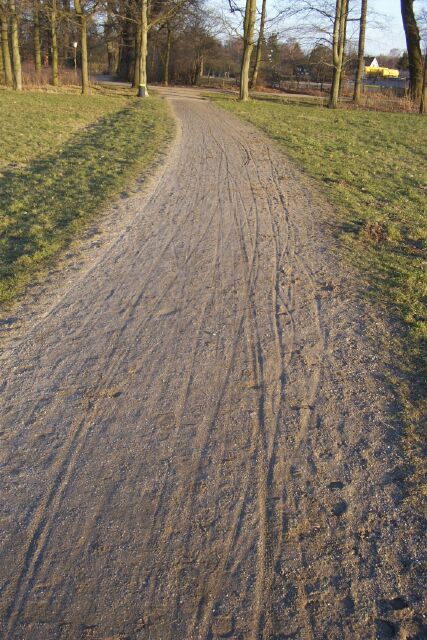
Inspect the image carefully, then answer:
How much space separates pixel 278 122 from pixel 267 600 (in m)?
19.2

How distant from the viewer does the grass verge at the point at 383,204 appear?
4.59 metres

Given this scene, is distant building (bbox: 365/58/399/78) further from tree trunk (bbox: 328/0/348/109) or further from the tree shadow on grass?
the tree shadow on grass

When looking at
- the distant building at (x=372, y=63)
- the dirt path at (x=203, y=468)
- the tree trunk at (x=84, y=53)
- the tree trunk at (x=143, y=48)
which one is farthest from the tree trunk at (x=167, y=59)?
the distant building at (x=372, y=63)

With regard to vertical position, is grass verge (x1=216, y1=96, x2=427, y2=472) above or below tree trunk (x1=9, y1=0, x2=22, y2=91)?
below

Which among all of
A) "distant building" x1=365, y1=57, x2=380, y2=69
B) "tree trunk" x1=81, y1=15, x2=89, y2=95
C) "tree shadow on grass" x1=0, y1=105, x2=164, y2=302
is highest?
"distant building" x1=365, y1=57, x2=380, y2=69

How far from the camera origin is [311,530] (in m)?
2.78

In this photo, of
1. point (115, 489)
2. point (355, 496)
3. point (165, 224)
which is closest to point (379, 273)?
point (165, 224)

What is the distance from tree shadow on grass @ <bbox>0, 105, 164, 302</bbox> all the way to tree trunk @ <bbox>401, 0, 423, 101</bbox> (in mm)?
22205

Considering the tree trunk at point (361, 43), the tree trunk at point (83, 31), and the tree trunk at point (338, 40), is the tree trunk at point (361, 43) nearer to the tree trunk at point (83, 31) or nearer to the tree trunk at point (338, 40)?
the tree trunk at point (338, 40)

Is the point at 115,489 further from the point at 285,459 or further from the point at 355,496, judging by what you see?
the point at 355,496

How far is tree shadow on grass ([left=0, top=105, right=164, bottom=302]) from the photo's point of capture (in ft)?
21.0

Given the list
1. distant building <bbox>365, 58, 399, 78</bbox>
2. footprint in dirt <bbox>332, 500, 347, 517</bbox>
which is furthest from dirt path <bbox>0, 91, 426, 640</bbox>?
distant building <bbox>365, 58, 399, 78</bbox>

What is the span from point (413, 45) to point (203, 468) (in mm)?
35020

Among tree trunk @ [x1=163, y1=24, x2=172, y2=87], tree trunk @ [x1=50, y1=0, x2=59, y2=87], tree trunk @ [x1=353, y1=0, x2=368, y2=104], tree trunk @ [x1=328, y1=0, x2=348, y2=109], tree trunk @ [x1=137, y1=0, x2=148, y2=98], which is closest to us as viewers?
tree trunk @ [x1=328, y1=0, x2=348, y2=109]
